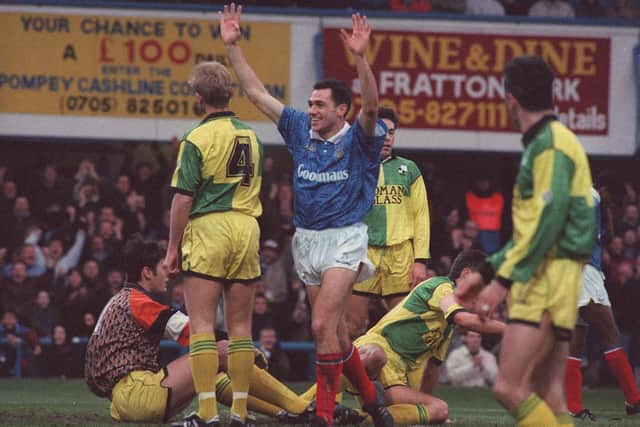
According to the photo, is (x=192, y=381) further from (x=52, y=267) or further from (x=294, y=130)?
(x=52, y=267)

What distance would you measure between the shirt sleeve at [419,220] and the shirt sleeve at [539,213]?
4153 mm

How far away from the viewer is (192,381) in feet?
28.7

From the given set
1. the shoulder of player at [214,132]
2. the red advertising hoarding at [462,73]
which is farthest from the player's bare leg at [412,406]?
the red advertising hoarding at [462,73]

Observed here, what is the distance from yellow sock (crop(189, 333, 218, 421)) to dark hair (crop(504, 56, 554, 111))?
2.61 metres

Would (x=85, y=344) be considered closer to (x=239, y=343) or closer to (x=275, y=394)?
(x=275, y=394)

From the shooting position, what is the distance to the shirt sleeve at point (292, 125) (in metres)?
8.75

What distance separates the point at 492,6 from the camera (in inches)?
750

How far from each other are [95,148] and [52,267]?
141 inches

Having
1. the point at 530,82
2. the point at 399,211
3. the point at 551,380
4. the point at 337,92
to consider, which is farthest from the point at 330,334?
the point at 399,211

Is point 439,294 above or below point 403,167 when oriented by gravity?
below

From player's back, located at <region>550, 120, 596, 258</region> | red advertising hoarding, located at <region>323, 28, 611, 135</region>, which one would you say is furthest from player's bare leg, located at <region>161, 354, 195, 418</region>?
red advertising hoarding, located at <region>323, 28, 611, 135</region>

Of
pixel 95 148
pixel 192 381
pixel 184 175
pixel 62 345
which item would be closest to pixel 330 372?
pixel 192 381

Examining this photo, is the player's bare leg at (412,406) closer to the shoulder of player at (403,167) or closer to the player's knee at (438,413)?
the player's knee at (438,413)

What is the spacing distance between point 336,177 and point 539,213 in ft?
7.61
